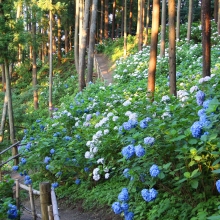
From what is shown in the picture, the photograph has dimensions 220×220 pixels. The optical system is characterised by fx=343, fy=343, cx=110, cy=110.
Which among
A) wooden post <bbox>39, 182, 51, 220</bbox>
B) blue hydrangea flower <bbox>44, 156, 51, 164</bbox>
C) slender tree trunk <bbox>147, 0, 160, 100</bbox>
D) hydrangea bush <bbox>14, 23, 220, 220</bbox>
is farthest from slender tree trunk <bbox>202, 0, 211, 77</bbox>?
wooden post <bbox>39, 182, 51, 220</bbox>

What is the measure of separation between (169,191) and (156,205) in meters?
0.23

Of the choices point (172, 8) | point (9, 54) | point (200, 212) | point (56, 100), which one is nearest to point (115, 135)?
point (200, 212)

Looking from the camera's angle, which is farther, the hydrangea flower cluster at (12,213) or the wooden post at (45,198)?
the hydrangea flower cluster at (12,213)

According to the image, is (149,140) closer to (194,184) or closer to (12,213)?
(194,184)

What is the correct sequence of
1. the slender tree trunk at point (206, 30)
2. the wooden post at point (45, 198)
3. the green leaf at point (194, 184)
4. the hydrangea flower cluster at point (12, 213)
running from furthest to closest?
1. the slender tree trunk at point (206, 30)
2. the hydrangea flower cluster at point (12, 213)
3. the wooden post at point (45, 198)
4. the green leaf at point (194, 184)

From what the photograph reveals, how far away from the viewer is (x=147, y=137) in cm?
364

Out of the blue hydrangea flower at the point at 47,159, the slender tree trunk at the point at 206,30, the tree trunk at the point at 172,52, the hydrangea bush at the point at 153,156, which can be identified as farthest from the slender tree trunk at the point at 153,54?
the blue hydrangea flower at the point at 47,159

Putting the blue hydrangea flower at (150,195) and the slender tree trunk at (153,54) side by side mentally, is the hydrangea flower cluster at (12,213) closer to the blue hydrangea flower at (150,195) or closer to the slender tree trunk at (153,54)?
the blue hydrangea flower at (150,195)

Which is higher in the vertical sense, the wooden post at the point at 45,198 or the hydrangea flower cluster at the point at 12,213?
the wooden post at the point at 45,198

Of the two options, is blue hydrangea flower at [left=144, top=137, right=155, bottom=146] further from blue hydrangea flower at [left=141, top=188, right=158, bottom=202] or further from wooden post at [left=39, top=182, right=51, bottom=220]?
wooden post at [left=39, top=182, right=51, bottom=220]

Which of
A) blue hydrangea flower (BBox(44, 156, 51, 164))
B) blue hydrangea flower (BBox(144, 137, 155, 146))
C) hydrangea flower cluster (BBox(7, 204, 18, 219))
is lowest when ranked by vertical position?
blue hydrangea flower (BBox(44, 156, 51, 164))

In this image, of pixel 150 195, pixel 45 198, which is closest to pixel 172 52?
pixel 45 198

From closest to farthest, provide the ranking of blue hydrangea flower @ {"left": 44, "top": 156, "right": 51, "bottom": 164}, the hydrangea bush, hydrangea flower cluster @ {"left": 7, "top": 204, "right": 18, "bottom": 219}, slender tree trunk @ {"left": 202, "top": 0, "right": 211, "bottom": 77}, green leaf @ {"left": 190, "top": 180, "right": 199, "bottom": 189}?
green leaf @ {"left": 190, "top": 180, "right": 199, "bottom": 189}
the hydrangea bush
hydrangea flower cluster @ {"left": 7, "top": 204, "right": 18, "bottom": 219}
blue hydrangea flower @ {"left": 44, "top": 156, "right": 51, "bottom": 164}
slender tree trunk @ {"left": 202, "top": 0, "right": 211, "bottom": 77}

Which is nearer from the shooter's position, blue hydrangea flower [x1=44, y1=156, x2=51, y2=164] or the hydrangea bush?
the hydrangea bush
